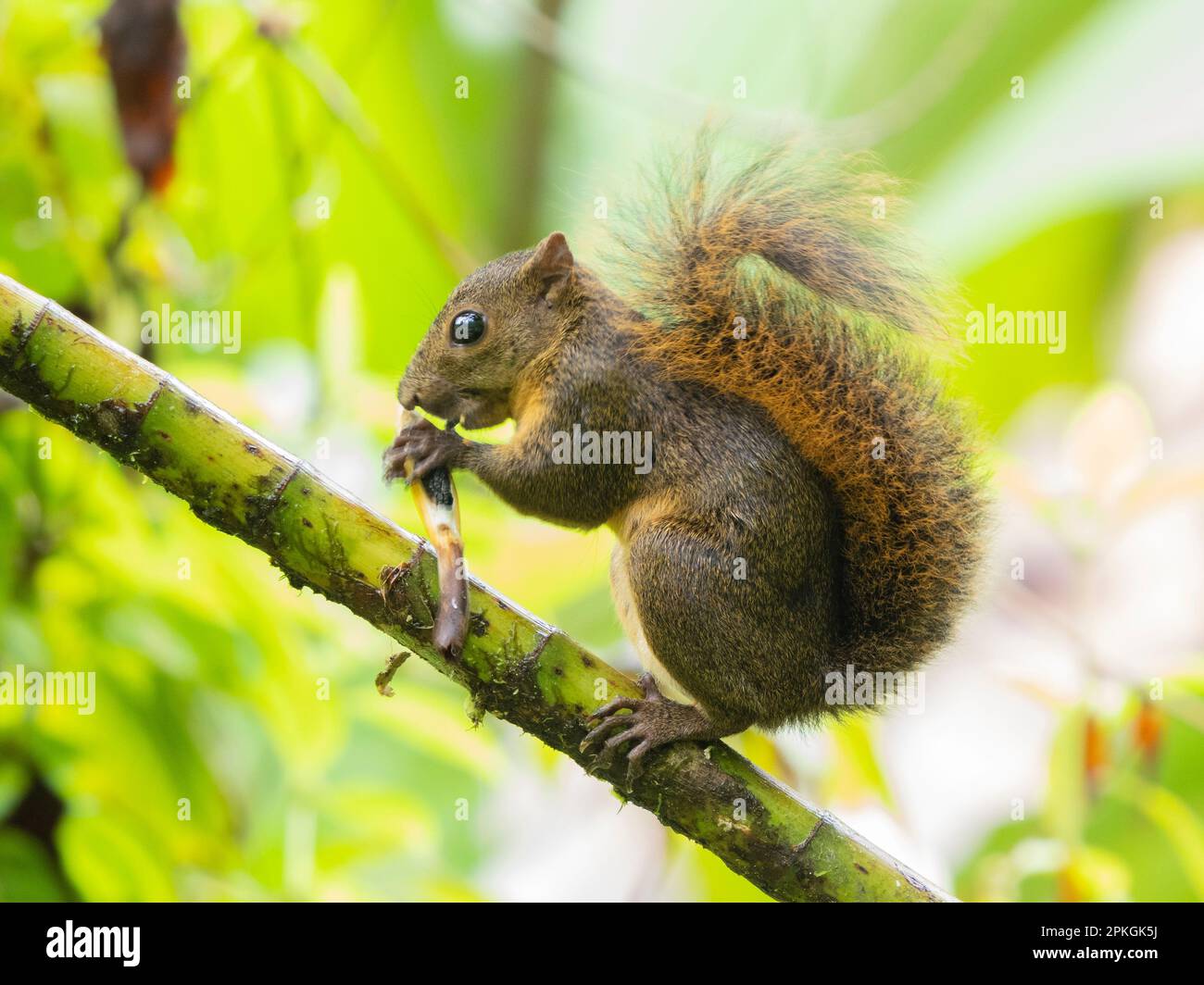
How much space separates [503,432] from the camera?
208cm

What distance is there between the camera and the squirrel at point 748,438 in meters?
1.44

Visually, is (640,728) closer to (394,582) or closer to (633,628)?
(633,628)

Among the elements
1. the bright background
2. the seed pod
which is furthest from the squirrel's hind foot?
the bright background

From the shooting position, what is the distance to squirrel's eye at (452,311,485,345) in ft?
5.19

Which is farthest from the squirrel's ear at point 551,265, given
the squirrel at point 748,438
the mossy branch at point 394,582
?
the mossy branch at point 394,582

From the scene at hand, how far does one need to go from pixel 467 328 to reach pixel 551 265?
0.49ft

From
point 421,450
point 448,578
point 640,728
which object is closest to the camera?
point 448,578

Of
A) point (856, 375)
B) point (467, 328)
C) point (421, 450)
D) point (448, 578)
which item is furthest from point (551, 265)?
point (448, 578)

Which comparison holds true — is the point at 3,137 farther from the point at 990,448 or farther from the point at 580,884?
the point at 580,884

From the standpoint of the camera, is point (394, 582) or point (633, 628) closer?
point (394, 582)

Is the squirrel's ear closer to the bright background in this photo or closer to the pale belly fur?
the bright background

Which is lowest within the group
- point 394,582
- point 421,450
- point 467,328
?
point 394,582

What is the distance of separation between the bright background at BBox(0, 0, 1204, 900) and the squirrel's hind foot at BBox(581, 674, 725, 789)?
13.5 inches

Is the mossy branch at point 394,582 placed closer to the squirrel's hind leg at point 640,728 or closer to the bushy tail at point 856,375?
the squirrel's hind leg at point 640,728
